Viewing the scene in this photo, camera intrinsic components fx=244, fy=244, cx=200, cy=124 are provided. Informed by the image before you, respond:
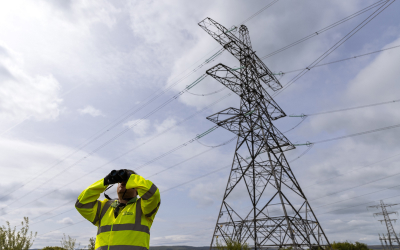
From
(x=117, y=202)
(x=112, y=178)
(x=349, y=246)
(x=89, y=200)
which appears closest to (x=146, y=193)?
(x=112, y=178)

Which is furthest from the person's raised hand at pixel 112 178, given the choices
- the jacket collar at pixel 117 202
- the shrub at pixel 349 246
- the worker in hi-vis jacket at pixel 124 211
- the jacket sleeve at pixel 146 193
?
the shrub at pixel 349 246

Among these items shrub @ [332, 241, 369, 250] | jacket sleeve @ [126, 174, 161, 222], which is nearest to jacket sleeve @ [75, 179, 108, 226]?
jacket sleeve @ [126, 174, 161, 222]

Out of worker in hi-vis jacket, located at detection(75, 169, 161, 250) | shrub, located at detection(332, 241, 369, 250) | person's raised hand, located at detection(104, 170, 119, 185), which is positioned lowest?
shrub, located at detection(332, 241, 369, 250)

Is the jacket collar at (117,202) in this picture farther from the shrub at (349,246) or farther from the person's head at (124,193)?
the shrub at (349,246)

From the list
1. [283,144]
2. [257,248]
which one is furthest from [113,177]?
[283,144]

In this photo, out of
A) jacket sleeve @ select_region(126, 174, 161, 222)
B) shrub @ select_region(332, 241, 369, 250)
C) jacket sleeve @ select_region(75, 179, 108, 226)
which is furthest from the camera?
shrub @ select_region(332, 241, 369, 250)

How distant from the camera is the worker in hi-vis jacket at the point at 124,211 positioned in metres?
2.70

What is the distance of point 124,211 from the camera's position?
2.89 metres

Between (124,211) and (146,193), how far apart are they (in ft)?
1.45

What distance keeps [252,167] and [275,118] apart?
16.3 ft

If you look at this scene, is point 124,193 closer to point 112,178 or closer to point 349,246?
point 112,178

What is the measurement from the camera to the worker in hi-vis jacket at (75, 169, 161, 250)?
2699 millimetres

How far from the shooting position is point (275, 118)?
62.5 ft

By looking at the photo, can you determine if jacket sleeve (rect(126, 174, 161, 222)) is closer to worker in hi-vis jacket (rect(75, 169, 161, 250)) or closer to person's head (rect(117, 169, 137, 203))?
worker in hi-vis jacket (rect(75, 169, 161, 250))
